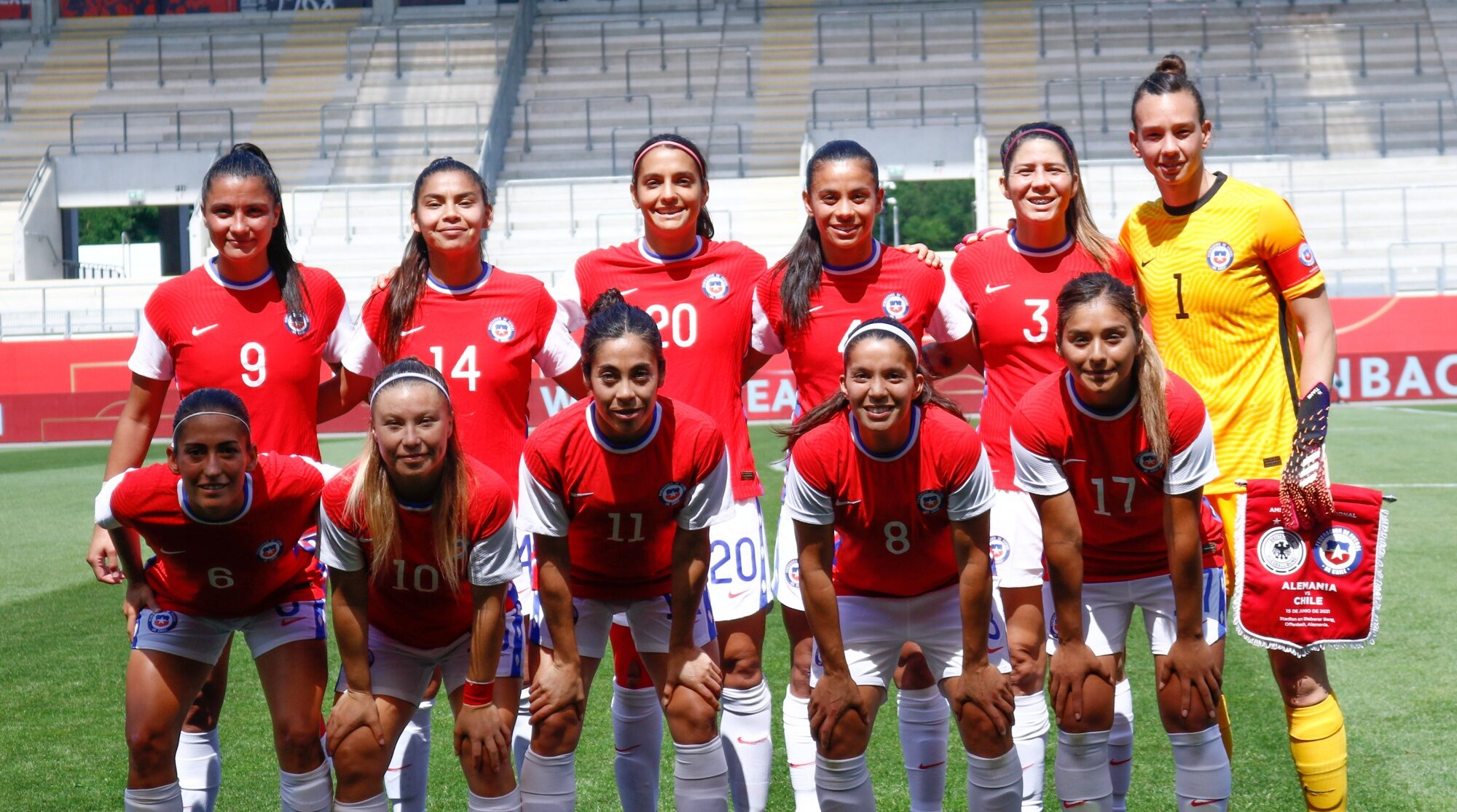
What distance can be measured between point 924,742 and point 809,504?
837mm

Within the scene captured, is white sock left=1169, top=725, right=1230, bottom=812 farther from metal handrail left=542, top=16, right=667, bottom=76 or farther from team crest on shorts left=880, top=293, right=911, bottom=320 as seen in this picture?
metal handrail left=542, top=16, right=667, bottom=76

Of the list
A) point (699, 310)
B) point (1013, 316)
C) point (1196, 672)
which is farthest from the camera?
point (699, 310)

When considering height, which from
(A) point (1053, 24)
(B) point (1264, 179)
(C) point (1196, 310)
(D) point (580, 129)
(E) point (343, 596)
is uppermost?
(A) point (1053, 24)

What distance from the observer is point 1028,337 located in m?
4.45

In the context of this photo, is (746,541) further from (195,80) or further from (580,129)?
(195,80)

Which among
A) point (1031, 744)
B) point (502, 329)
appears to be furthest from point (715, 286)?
point (1031, 744)

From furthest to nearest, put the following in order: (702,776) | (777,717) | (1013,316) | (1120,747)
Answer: (777,717), (1013,316), (1120,747), (702,776)

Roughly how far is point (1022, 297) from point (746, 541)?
3.80 ft

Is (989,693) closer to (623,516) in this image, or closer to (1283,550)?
(1283,550)

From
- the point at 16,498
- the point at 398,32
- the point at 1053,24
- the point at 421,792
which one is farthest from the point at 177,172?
the point at 421,792

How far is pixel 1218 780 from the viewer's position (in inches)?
155

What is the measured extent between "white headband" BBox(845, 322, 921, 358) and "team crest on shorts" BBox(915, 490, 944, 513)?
39 cm

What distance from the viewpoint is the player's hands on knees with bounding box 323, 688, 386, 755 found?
12.6 ft

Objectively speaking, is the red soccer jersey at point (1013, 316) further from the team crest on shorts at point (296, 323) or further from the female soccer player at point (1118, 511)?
the team crest on shorts at point (296, 323)
